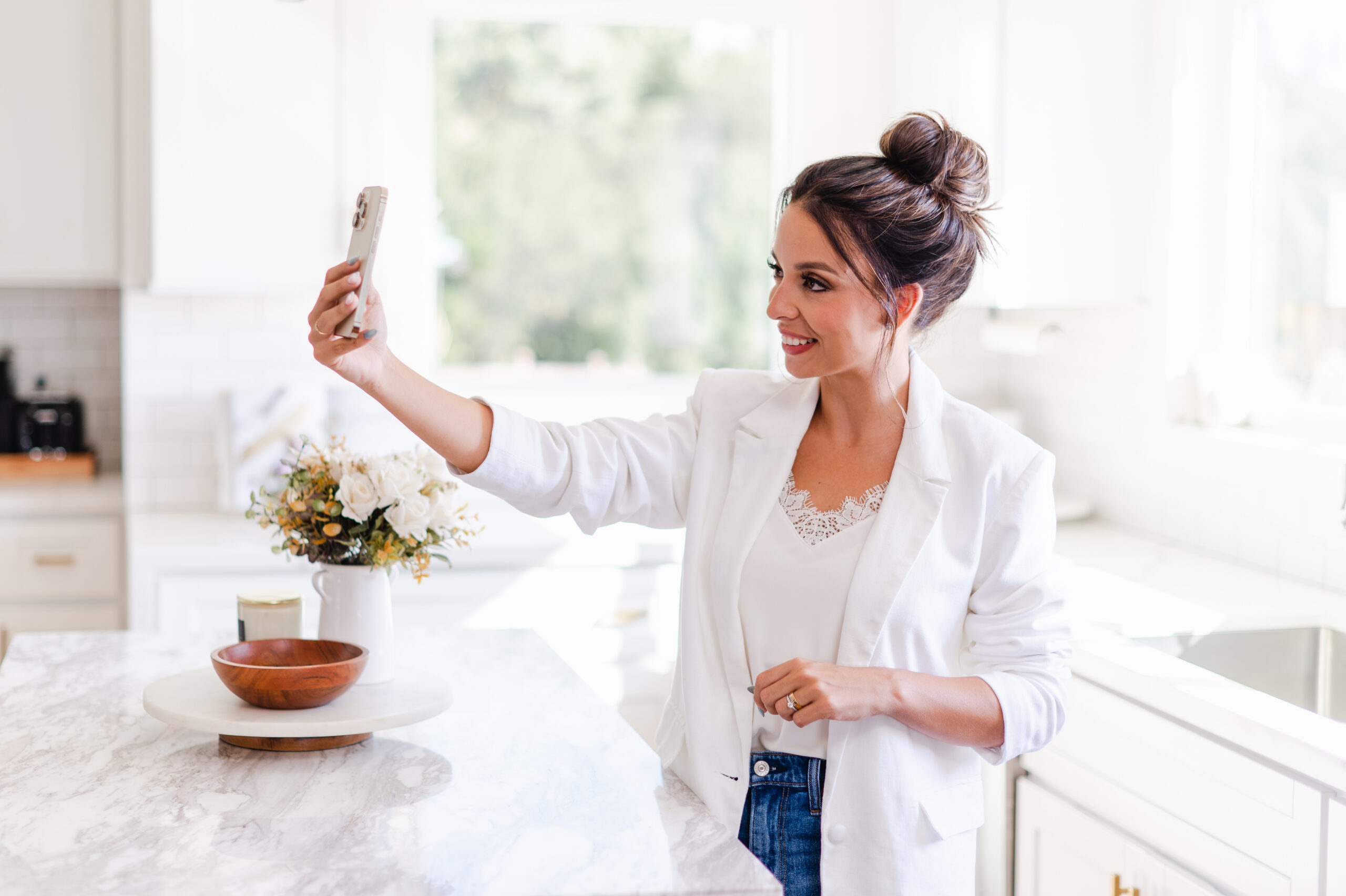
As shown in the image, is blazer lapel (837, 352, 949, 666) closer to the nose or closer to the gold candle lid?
the nose

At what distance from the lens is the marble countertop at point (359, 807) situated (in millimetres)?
1141

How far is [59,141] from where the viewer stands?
3270 millimetres

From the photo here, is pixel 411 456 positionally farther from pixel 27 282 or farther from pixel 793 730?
pixel 27 282

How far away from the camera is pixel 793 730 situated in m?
1.50

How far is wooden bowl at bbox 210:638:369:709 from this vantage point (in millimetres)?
1435

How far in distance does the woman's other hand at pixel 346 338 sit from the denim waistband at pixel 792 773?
66cm

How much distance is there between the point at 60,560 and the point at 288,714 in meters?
2.13

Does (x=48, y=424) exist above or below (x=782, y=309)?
below

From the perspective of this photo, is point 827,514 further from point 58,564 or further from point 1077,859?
point 58,564

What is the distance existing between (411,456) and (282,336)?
1861mm

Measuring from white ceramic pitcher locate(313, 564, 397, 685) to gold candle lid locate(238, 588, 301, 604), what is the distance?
0.10 meters

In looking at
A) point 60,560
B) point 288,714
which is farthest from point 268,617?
point 60,560

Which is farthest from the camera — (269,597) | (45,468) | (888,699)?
(45,468)

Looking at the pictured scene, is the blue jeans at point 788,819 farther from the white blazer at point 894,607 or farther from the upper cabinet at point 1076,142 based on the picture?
the upper cabinet at point 1076,142
